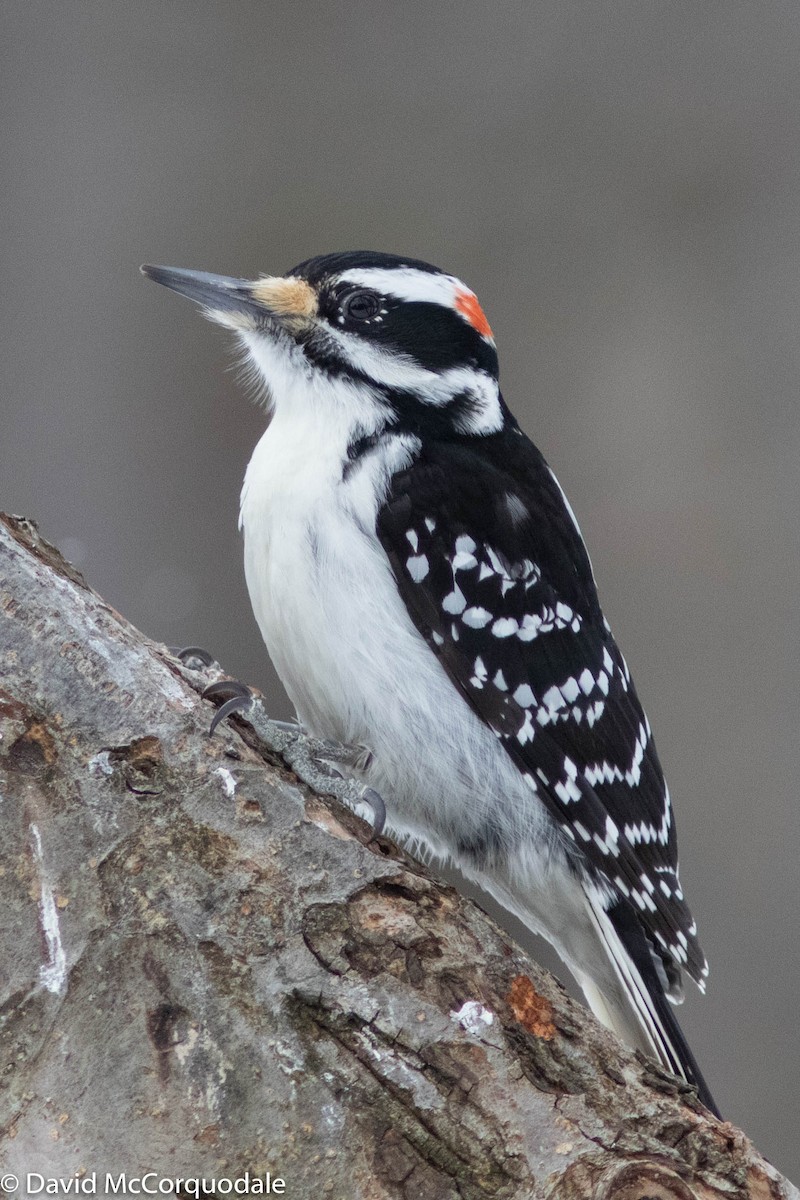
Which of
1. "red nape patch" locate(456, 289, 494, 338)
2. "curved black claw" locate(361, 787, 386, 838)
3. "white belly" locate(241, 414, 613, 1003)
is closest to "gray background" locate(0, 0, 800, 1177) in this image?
"red nape patch" locate(456, 289, 494, 338)

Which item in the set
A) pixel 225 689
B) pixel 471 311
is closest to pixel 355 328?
pixel 471 311

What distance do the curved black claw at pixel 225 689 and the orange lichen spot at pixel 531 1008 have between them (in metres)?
0.68

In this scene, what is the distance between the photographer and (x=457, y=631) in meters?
2.71

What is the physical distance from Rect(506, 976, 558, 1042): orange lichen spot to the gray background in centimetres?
277

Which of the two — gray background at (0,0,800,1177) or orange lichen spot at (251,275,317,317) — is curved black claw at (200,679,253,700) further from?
gray background at (0,0,800,1177)

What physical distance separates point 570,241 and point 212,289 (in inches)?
88.2

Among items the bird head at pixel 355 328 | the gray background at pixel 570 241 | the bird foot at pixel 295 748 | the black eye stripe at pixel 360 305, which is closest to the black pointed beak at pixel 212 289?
the bird head at pixel 355 328

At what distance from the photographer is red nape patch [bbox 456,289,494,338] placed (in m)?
3.04

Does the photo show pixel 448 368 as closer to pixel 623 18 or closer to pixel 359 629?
pixel 359 629

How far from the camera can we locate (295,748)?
2.25 m

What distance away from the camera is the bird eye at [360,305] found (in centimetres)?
292

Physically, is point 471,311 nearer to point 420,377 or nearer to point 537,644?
point 420,377

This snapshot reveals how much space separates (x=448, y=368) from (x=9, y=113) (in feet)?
8.89

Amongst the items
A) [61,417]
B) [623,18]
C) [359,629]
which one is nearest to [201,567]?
[61,417]
